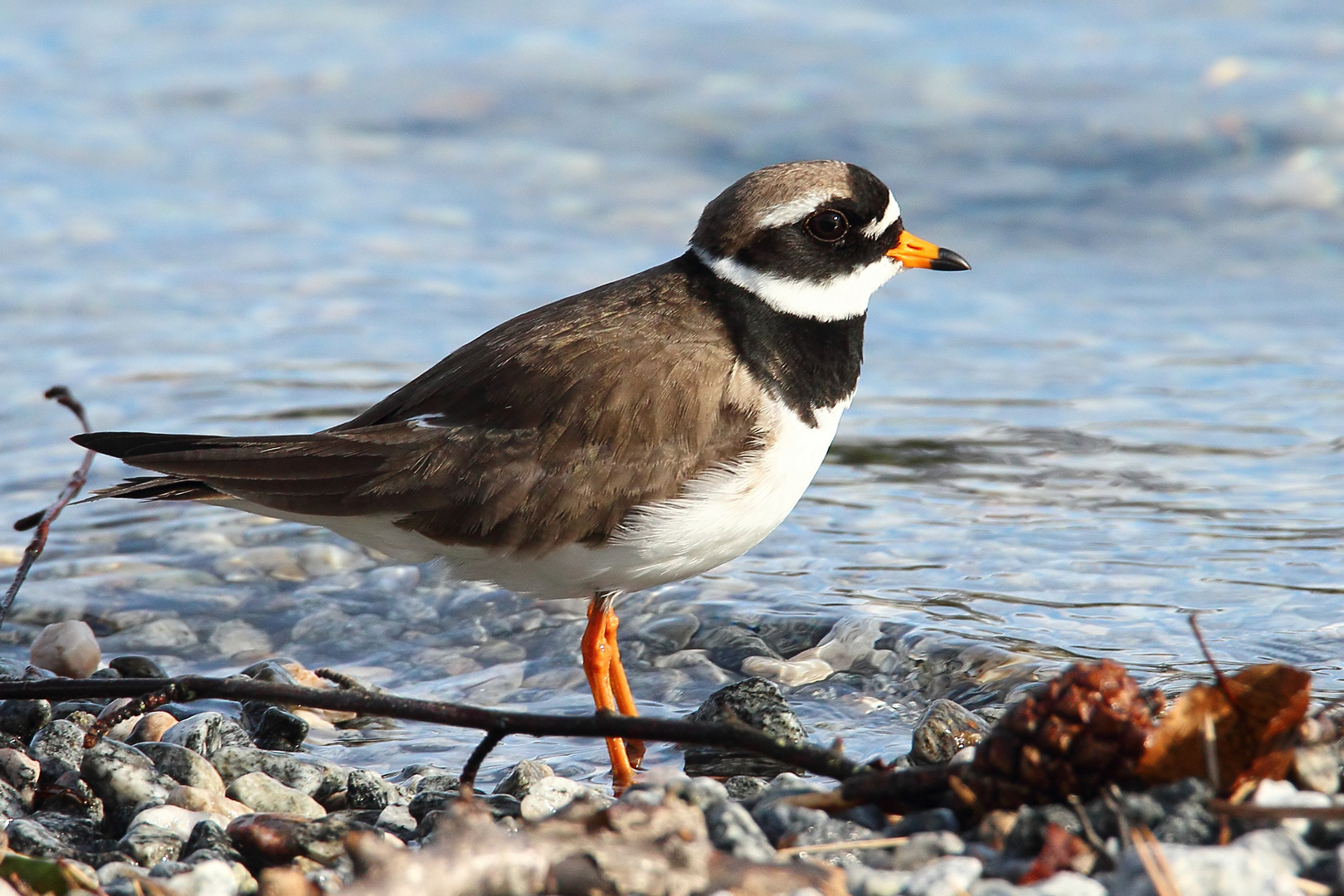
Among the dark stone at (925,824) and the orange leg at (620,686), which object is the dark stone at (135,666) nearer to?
the orange leg at (620,686)

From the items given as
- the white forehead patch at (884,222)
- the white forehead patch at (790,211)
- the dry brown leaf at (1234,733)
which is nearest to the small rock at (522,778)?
the dry brown leaf at (1234,733)

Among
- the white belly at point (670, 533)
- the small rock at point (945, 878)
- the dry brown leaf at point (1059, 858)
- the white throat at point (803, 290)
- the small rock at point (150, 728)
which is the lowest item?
the small rock at point (150, 728)

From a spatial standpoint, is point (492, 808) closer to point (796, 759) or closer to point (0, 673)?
point (796, 759)

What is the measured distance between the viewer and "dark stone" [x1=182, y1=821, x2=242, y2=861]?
3.39 m

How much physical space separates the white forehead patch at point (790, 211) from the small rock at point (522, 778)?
71.8 inches

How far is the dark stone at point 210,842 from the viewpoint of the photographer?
3389 millimetres

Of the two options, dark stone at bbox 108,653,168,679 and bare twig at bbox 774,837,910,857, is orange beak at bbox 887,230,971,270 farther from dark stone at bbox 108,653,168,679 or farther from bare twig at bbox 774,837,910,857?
dark stone at bbox 108,653,168,679

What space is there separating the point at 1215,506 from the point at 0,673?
4523 mm

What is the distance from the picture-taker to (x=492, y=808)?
3670 millimetres

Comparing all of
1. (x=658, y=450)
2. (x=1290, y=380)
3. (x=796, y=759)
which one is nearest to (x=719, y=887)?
(x=796, y=759)

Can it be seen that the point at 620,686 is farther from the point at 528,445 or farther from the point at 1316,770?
the point at 1316,770

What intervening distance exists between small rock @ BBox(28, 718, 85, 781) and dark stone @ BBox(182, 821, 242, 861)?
29.5 inches

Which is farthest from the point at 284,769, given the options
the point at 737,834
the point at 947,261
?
the point at 947,261

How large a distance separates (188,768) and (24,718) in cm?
81
